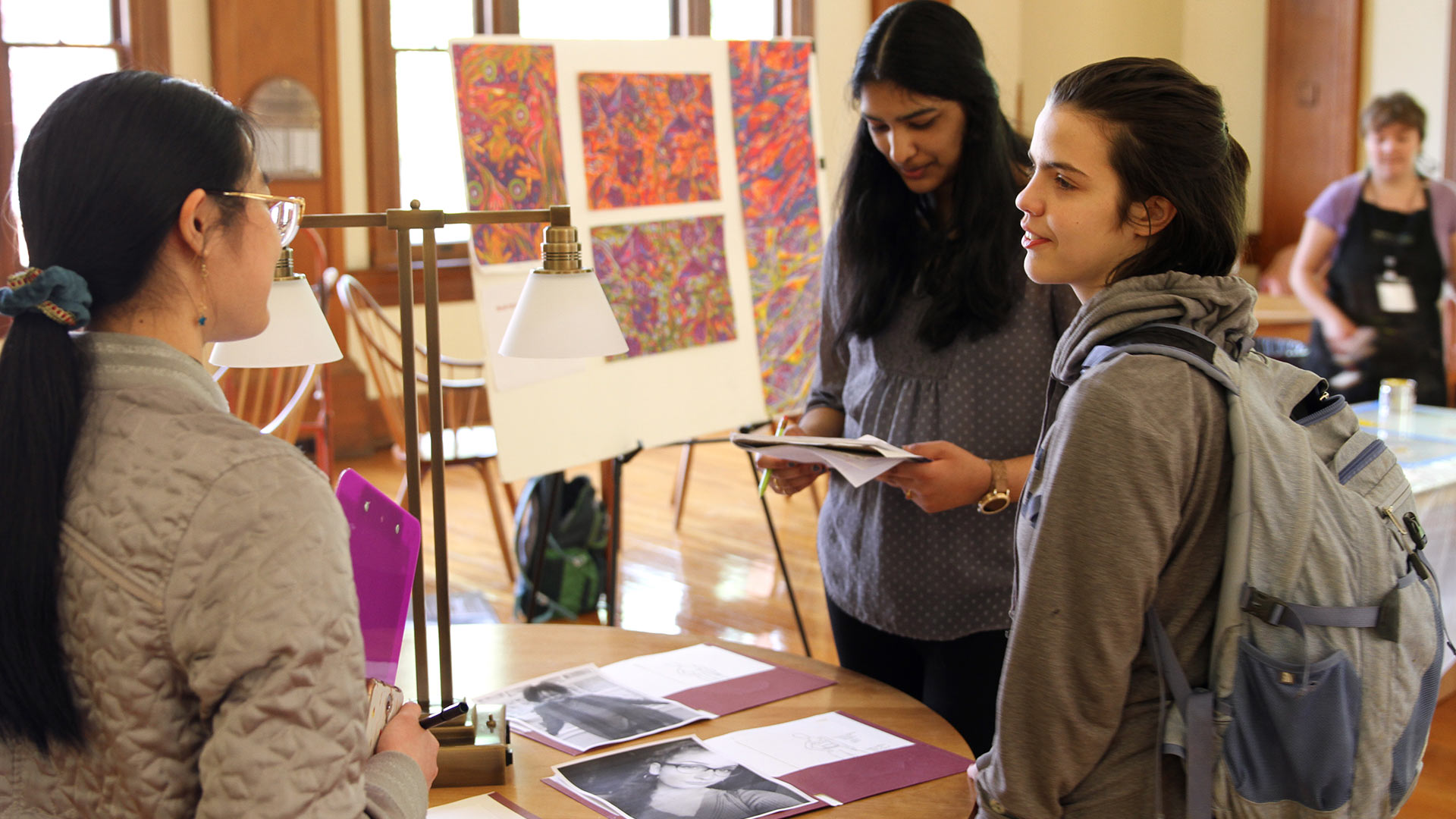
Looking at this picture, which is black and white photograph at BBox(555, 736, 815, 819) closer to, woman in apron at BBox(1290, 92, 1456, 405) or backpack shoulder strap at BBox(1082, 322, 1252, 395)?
backpack shoulder strap at BBox(1082, 322, 1252, 395)

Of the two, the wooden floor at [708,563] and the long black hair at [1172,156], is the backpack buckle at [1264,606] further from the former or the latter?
the wooden floor at [708,563]

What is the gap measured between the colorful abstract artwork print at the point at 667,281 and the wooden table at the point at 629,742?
3.86ft

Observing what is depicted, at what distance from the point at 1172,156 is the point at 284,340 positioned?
0.96 m

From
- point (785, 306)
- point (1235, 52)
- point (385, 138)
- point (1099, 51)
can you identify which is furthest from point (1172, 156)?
point (1235, 52)

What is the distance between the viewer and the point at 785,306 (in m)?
3.23

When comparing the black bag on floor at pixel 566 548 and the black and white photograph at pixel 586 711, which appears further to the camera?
the black bag on floor at pixel 566 548

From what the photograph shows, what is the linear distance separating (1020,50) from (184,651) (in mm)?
7385

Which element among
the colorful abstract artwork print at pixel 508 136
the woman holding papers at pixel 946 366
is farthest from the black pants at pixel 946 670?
the colorful abstract artwork print at pixel 508 136

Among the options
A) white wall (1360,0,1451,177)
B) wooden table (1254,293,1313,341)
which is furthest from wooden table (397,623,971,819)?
white wall (1360,0,1451,177)

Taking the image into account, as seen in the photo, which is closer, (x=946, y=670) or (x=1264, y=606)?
(x=1264, y=606)

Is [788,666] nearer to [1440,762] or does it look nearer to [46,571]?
[46,571]

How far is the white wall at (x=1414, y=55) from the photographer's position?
631cm

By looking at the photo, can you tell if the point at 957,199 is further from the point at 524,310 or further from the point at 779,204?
the point at 779,204

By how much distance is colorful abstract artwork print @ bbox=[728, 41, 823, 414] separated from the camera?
3.13 m
